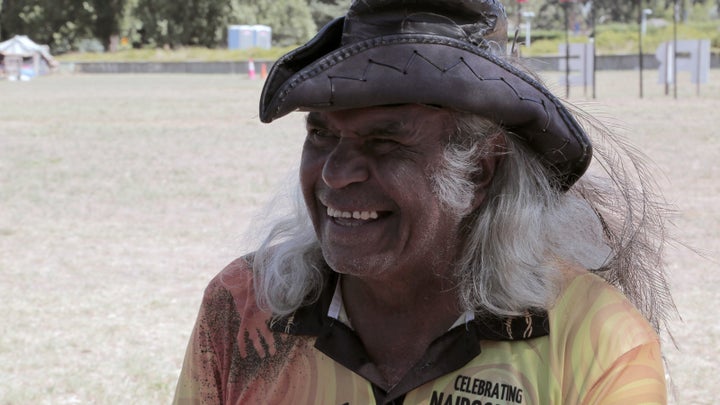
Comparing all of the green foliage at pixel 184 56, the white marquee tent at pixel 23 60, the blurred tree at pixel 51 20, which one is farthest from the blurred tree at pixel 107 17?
the white marquee tent at pixel 23 60

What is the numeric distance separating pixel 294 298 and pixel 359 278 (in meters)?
0.16

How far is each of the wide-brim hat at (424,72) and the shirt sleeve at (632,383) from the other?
442 mm

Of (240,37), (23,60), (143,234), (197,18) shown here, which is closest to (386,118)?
(143,234)

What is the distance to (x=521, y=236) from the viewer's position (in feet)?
6.93

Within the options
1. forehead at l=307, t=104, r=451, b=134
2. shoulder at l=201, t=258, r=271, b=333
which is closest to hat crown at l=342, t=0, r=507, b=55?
forehead at l=307, t=104, r=451, b=134

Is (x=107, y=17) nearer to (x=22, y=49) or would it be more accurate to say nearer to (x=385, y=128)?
(x=22, y=49)

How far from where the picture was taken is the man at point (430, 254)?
1.91 m

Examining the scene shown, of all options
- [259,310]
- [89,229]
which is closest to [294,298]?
[259,310]

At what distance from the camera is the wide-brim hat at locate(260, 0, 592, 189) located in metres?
1.88

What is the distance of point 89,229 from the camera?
8547 mm

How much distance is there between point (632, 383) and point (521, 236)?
400 mm

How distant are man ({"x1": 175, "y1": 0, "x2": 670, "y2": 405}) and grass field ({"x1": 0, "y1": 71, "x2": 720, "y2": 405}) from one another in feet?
1.30

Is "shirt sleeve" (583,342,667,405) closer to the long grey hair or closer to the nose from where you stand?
the long grey hair

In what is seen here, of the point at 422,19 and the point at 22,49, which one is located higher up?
the point at 422,19
